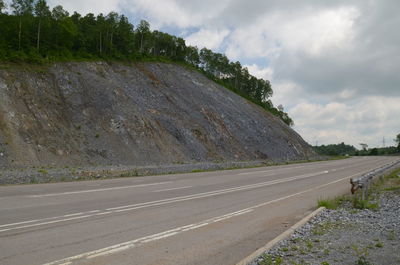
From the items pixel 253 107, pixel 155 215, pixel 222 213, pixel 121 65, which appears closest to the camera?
pixel 155 215

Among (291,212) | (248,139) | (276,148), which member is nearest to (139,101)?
(248,139)

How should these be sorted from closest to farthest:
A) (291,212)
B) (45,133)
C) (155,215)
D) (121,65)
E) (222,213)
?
(155,215) < (222,213) < (291,212) < (45,133) < (121,65)

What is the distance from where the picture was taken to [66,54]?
41.6 meters

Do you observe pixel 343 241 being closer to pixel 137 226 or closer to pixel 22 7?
pixel 137 226

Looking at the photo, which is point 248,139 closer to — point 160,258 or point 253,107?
point 253,107

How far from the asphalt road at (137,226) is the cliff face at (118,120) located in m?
16.0

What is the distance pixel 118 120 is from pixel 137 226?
2758cm

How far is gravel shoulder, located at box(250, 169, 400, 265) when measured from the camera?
5758mm

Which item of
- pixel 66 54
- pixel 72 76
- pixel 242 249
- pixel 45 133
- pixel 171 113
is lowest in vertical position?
pixel 242 249

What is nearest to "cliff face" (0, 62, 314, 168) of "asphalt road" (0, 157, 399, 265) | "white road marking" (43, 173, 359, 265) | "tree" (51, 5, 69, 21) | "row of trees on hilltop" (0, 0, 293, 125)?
"row of trees on hilltop" (0, 0, 293, 125)

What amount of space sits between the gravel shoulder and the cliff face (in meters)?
22.5

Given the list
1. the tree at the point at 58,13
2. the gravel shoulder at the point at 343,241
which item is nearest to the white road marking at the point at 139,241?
the gravel shoulder at the point at 343,241

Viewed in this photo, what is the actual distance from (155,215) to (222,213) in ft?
6.74

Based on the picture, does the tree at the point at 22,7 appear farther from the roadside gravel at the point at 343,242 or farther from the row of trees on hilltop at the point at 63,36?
the roadside gravel at the point at 343,242
